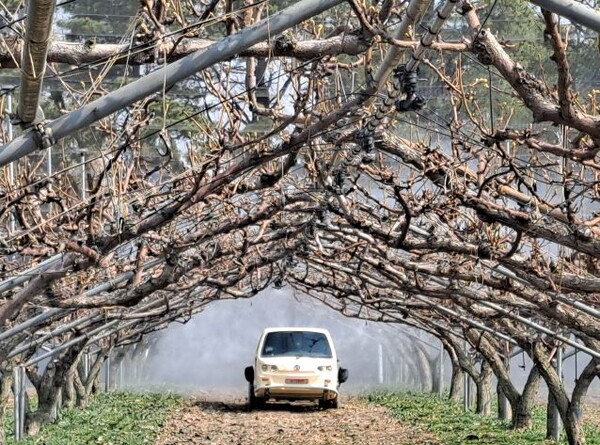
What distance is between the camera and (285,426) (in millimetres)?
25219

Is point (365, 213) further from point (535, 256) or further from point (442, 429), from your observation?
point (442, 429)

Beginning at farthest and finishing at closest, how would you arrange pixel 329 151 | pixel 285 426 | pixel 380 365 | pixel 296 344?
1. pixel 380 365
2. pixel 296 344
3. pixel 285 426
4. pixel 329 151

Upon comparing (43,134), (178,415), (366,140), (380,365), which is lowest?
(178,415)

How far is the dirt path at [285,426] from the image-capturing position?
71.6 ft

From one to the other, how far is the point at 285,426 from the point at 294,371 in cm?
452

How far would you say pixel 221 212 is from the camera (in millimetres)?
15898

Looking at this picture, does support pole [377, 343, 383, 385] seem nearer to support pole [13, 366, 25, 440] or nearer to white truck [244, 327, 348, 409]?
white truck [244, 327, 348, 409]

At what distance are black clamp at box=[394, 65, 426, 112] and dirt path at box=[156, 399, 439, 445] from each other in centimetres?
1273

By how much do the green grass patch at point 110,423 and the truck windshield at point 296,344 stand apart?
2.50 meters

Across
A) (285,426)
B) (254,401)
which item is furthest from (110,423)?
(254,401)

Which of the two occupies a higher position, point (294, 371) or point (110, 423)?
point (294, 371)

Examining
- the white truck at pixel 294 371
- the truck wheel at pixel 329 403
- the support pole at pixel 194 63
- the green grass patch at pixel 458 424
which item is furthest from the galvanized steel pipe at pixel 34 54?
the truck wheel at pixel 329 403

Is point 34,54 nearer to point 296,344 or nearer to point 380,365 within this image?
point 296,344

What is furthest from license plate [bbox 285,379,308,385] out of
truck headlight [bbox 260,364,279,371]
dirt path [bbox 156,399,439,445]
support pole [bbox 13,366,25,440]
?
support pole [bbox 13,366,25,440]
